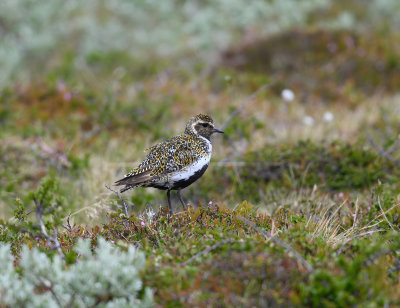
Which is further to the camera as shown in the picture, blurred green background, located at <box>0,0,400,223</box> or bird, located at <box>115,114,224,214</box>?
blurred green background, located at <box>0,0,400,223</box>

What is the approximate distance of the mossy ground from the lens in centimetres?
359

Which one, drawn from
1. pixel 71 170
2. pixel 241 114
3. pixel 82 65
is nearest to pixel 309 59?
pixel 241 114

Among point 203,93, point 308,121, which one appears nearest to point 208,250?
point 308,121

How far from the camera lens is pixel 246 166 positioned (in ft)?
25.8

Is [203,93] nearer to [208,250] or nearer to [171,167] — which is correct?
[171,167]

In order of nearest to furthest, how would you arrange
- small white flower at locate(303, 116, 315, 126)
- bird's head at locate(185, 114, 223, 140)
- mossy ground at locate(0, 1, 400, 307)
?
mossy ground at locate(0, 1, 400, 307) → bird's head at locate(185, 114, 223, 140) → small white flower at locate(303, 116, 315, 126)

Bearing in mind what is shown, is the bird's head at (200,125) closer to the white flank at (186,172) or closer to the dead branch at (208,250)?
the white flank at (186,172)

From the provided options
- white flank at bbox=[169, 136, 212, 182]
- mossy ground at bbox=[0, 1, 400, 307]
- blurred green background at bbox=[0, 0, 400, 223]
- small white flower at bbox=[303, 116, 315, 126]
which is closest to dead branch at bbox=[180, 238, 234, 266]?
mossy ground at bbox=[0, 1, 400, 307]

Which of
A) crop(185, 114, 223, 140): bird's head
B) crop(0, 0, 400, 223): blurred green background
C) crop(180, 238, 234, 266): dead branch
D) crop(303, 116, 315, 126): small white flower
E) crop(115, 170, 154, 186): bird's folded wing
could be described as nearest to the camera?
crop(180, 238, 234, 266): dead branch

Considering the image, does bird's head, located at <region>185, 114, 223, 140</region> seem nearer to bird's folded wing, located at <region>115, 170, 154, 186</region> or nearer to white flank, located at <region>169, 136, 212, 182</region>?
white flank, located at <region>169, 136, 212, 182</region>

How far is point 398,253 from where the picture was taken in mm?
4059

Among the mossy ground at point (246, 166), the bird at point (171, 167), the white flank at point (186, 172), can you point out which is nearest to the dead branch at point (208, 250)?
the mossy ground at point (246, 166)

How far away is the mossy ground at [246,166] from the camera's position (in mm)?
3590

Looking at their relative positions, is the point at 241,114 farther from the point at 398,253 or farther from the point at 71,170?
the point at 398,253
